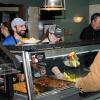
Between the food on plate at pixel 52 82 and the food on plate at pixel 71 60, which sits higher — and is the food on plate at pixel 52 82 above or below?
below

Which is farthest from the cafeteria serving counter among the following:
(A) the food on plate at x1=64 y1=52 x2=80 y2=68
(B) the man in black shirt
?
(B) the man in black shirt

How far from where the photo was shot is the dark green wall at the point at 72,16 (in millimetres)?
7918

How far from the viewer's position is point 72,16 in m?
8.09

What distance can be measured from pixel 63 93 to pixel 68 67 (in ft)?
1.52

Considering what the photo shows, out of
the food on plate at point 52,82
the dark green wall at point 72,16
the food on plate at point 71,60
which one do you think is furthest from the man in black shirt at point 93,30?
the dark green wall at point 72,16

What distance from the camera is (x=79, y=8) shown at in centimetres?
828

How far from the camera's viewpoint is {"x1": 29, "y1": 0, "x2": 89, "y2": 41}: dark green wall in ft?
26.0

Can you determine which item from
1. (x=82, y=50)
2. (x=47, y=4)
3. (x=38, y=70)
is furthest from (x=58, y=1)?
(x=38, y=70)

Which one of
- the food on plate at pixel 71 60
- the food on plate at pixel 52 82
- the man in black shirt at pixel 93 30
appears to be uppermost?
the man in black shirt at pixel 93 30

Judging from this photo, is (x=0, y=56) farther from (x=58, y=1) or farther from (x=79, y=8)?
(x=79, y=8)

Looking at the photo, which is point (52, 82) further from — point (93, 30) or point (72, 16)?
point (72, 16)

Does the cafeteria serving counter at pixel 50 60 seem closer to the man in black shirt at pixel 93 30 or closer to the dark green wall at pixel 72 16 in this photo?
the man in black shirt at pixel 93 30

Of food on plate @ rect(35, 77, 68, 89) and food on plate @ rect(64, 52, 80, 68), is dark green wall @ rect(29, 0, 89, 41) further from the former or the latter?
food on plate @ rect(35, 77, 68, 89)

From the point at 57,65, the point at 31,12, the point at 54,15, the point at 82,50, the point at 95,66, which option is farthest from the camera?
the point at 54,15
